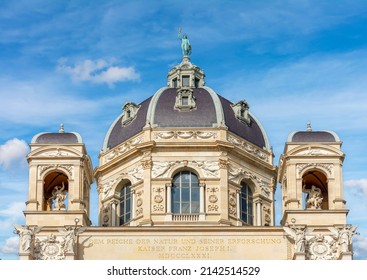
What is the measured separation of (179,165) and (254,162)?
572cm

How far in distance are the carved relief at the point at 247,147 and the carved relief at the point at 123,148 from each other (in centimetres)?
653

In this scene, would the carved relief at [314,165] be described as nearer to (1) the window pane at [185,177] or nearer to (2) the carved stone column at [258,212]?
(2) the carved stone column at [258,212]

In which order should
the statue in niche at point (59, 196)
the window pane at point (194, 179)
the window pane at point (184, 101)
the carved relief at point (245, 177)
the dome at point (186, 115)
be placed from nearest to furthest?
the statue in niche at point (59, 196)
the window pane at point (194, 179)
the carved relief at point (245, 177)
the dome at point (186, 115)
the window pane at point (184, 101)

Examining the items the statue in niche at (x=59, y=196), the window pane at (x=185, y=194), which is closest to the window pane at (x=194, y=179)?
the window pane at (x=185, y=194)

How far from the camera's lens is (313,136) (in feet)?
260

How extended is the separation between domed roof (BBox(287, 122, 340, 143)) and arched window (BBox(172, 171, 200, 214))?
7761mm

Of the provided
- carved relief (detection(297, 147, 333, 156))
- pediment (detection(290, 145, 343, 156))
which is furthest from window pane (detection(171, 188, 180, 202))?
carved relief (detection(297, 147, 333, 156))

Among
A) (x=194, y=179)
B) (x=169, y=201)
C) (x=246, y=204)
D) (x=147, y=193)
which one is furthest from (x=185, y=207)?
(x=246, y=204)

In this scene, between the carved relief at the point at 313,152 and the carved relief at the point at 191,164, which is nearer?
the carved relief at the point at 313,152

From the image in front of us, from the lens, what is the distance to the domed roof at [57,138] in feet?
259
